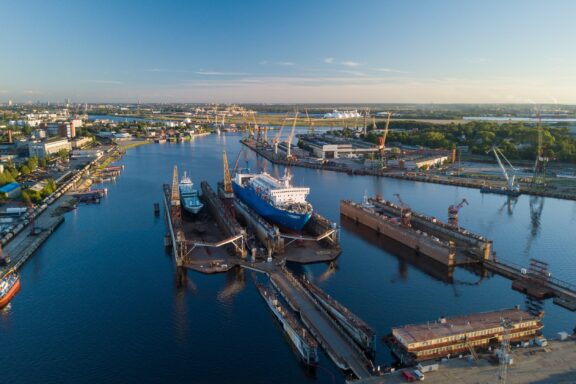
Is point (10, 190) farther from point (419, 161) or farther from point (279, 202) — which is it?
point (419, 161)

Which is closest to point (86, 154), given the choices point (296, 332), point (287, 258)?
point (287, 258)

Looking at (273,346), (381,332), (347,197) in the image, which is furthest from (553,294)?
(347,197)

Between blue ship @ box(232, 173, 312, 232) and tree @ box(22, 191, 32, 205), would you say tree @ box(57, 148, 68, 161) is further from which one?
blue ship @ box(232, 173, 312, 232)

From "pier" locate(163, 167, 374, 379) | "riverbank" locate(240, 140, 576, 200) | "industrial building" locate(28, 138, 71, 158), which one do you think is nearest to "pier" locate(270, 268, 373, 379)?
"pier" locate(163, 167, 374, 379)

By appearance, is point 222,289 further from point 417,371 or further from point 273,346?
point 417,371

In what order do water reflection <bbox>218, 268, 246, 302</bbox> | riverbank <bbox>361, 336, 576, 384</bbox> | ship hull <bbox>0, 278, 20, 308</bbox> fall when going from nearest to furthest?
riverbank <bbox>361, 336, 576, 384</bbox> → ship hull <bbox>0, 278, 20, 308</bbox> → water reflection <bbox>218, 268, 246, 302</bbox>
